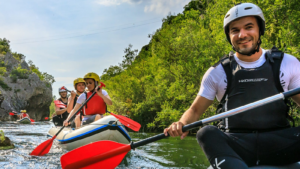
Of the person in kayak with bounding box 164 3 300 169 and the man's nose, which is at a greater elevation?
the man's nose

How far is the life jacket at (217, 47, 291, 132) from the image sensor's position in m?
1.76

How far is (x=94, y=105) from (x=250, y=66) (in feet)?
16.2

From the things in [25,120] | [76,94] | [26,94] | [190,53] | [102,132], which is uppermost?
[190,53]

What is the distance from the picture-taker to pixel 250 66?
1.94 m

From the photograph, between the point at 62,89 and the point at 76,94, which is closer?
the point at 76,94

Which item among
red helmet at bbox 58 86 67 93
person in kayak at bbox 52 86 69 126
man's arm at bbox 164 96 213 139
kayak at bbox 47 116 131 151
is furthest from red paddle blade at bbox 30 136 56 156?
man's arm at bbox 164 96 213 139

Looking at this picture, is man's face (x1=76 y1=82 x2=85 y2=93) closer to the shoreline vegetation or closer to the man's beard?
the shoreline vegetation

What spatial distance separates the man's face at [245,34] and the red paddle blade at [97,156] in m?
1.44

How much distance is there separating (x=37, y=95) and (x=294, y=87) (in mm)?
→ 48000

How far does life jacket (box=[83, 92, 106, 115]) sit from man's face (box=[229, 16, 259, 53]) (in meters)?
4.72

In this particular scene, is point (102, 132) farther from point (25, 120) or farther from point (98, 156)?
point (25, 120)

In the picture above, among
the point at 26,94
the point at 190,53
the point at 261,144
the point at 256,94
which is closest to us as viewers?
the point at 261,144

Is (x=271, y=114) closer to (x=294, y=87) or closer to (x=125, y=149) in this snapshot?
(x=294, y=87)

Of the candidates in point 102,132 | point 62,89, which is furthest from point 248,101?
point 62,89
